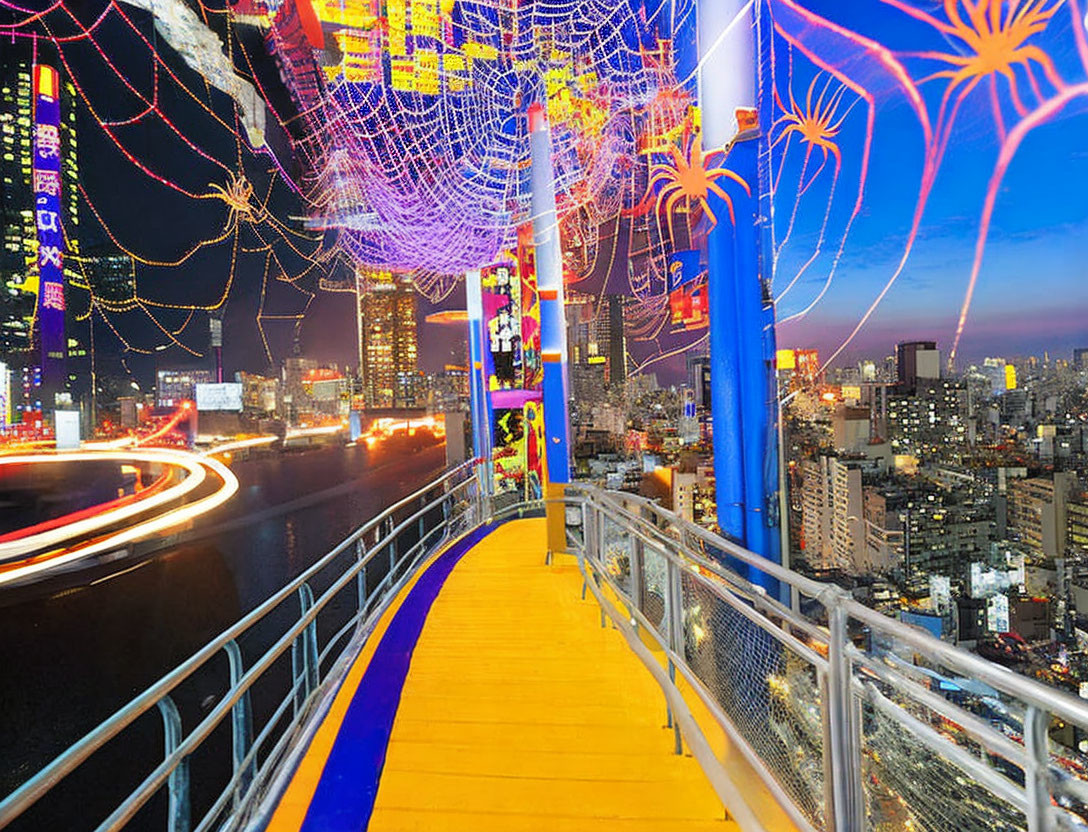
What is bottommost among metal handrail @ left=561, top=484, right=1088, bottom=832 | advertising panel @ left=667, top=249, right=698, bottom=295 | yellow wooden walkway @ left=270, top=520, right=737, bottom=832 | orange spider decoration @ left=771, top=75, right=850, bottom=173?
yellow wooden walkway @ left=270, top=520, right=737, bottom=832

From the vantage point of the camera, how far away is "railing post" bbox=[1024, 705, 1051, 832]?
35.9 inches

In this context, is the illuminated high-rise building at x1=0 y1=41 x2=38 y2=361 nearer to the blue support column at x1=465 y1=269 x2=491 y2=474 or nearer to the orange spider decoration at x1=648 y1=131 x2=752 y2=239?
the blue support column at x1=465 y1=269 x2=491 y2=474

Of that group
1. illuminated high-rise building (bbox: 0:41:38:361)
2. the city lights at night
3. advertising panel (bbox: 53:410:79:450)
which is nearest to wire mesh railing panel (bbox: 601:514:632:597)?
the city lights at night

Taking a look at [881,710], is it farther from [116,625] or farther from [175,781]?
[116,625]

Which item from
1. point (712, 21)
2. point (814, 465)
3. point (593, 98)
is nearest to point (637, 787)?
point (814, 465)

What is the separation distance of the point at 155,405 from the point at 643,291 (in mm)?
11747

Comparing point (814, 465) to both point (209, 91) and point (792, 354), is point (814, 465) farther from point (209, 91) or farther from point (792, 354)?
point (209, 91)

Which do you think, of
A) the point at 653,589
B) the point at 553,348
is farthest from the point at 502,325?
the point at 653,589

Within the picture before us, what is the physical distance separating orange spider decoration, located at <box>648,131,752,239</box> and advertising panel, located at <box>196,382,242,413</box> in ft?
38.9

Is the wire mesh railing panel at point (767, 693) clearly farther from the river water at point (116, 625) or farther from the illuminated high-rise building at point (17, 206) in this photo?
the illuminated high-rise building at point (17, 206)

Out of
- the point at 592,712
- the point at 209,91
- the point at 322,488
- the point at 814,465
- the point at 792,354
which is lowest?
the point at 322,488

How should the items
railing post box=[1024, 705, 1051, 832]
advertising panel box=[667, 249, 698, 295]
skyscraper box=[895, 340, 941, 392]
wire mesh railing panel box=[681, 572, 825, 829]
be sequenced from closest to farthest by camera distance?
1. railing post box=[1024, 705, 1051, 832]
2. wire mesh railing panel box=[681, 572, 825, 829]
3. skyscraper box=[895, 340, 941, 392]
4. advertising panel box=[667, 249, 698, 295]

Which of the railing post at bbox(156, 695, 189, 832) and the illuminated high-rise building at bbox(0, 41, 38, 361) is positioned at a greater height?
the illuminated high-rise building at bbox(0, 41, 38, 361)

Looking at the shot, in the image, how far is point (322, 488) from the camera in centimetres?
2967
